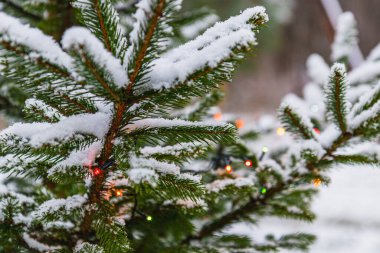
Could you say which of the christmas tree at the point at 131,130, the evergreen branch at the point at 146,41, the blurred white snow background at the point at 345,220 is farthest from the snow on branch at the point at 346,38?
the blurred white snow background at the point at 345,220

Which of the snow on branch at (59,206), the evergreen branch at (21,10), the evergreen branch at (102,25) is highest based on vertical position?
the evergreen branch at (21,10)

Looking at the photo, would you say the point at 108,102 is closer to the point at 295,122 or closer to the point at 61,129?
the point at 61,129

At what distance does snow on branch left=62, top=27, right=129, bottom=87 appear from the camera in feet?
1.46

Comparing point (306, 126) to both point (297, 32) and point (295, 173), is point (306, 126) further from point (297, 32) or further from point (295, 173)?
point (297, 32)

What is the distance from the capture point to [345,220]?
4.70 meters

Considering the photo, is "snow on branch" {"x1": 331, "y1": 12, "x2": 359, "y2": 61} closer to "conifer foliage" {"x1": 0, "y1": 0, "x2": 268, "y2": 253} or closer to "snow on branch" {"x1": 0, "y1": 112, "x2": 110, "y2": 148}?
"conifer foliage" {"x1": 0, "y1": 0, "x2": 268, "y2": 253}

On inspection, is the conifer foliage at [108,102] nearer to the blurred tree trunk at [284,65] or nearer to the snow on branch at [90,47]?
the snow on branch at [90,47]

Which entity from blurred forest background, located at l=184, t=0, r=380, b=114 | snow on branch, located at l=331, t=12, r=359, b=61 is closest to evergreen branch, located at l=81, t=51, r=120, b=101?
snow on branch, located at l=331, t=12, r=359, b=61

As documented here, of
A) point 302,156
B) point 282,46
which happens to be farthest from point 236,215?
point 282,46

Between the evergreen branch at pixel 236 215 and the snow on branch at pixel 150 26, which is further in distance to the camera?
the evergreen branch at pixel 236 215

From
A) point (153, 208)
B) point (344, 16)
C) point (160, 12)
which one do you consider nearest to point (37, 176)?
point (153, 208)

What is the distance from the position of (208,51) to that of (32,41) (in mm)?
228

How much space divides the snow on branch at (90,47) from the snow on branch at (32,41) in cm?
5

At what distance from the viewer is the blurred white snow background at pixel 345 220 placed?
12.9 ft
